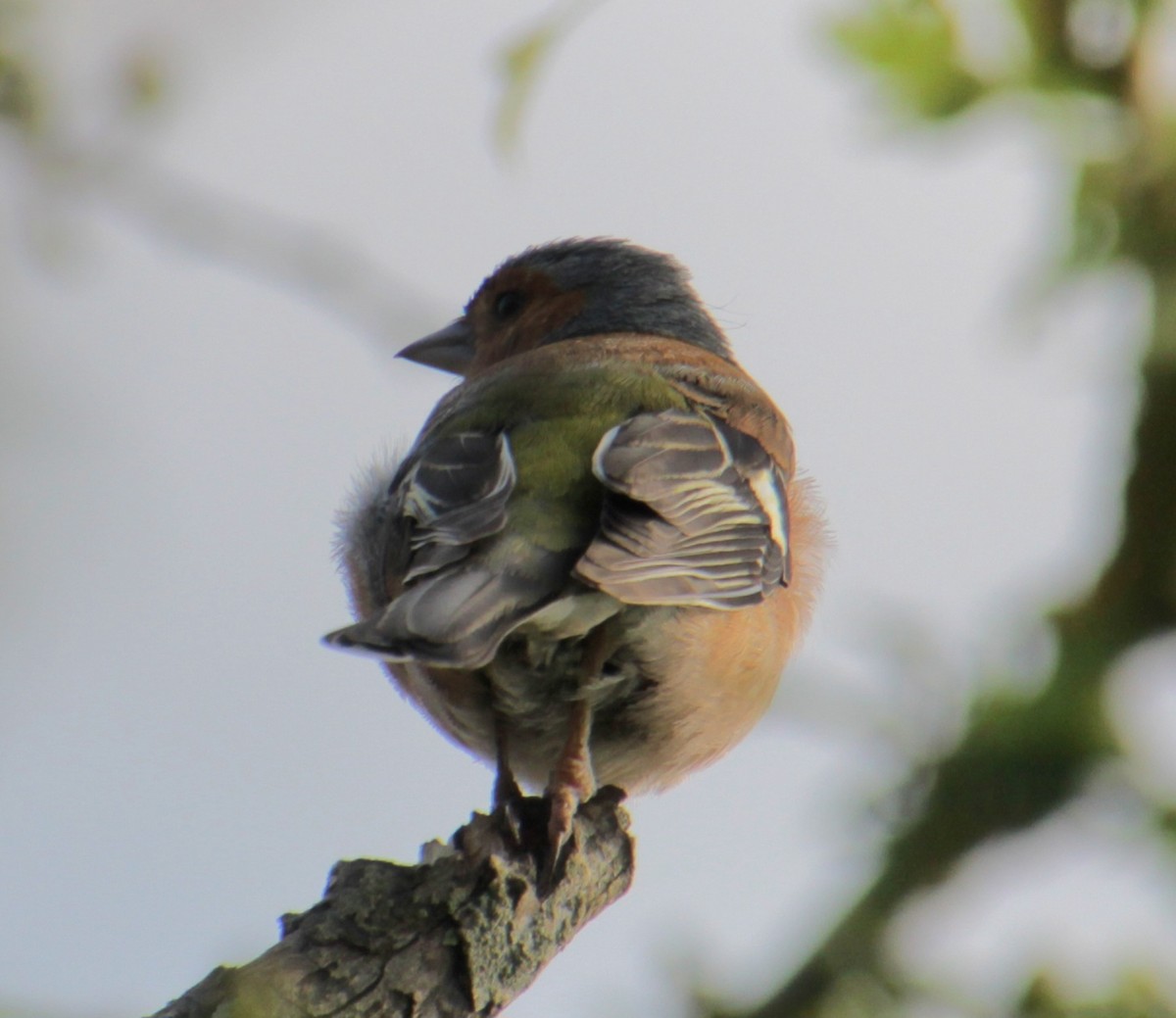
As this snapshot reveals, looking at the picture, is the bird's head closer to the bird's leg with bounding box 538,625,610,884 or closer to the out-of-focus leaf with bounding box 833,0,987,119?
the bird's leg with bounding box 538,625,610,884

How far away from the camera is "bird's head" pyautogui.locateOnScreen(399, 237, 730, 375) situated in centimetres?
664

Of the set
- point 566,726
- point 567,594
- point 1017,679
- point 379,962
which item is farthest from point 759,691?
point 1017,679

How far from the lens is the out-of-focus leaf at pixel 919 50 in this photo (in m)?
1.21

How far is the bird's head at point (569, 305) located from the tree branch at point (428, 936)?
13.0 feet

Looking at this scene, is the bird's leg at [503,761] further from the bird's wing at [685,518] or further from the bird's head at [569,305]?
the bird's head at [569,305]

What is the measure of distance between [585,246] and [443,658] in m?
4.26

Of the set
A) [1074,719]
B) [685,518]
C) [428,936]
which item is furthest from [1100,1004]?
[685,518]

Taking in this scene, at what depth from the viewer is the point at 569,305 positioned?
6742mm

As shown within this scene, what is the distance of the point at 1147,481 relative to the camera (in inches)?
36.2

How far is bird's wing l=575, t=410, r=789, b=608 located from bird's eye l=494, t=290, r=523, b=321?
2355 millimetres

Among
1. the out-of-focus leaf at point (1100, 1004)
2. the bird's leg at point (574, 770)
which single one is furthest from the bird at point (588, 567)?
the out-of-focus leaf at point (1100, 1004)

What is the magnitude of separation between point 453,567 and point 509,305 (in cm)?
359

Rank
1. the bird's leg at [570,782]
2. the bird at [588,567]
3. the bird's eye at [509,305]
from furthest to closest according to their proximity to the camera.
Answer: the bird's eye at [509,305], the bird at [588,567], the bird's leg at [570,782]

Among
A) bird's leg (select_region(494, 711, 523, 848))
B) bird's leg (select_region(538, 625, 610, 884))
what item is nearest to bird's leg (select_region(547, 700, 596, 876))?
bird's leg (select_region(538, 625, 610, 884))
